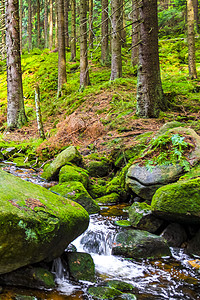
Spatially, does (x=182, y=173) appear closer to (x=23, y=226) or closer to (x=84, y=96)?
(x=23, y=226)

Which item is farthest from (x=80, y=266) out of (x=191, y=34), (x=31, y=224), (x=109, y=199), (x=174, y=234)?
(x=191, y=34)

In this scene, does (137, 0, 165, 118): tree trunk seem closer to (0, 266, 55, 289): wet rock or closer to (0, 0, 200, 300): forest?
(0, 0, 200, 300): forest

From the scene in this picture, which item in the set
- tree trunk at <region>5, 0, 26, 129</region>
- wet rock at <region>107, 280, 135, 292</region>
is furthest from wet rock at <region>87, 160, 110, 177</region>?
tree trunk at <region>5, 0, 26, 129</region>

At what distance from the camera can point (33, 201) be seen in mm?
3014

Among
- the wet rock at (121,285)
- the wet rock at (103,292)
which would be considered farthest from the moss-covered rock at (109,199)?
the wet rock at (103,292)

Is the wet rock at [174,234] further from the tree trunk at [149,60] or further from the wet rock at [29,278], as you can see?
the tree trunk at [149,60]

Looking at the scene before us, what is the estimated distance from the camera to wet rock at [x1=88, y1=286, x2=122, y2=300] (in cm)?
271

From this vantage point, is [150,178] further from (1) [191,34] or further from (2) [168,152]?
(1) [191,34]

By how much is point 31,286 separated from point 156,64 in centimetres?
718

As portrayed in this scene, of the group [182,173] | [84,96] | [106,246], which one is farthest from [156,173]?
[84,96]

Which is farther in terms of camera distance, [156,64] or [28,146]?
[28,146]

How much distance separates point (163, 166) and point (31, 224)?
10.3 ft

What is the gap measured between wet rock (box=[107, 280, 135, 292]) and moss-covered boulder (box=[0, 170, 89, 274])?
2.51 feet

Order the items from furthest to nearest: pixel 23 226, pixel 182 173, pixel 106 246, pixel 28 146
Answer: pixel 28 146 < pixel 182 173 < pixel 106 246 < pixel 23 226
